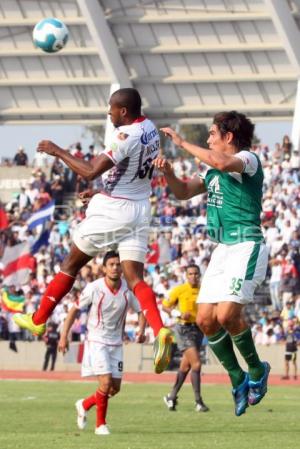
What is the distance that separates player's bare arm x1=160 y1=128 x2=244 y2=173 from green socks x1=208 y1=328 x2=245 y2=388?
1.54 metres

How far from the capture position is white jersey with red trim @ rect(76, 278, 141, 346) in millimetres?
15336

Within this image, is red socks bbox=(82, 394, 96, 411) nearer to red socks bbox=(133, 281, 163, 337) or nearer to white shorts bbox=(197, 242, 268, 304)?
red socks bbox=(133, 281, 163, 337)

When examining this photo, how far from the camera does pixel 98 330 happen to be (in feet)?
50.7

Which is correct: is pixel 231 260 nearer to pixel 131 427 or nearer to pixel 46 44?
pixel 131 427

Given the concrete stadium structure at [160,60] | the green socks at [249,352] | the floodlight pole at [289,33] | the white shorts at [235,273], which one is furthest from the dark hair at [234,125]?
the concrete stadium structure at [160,60]

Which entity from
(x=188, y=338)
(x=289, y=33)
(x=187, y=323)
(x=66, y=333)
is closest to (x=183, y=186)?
(x=66, y=333)

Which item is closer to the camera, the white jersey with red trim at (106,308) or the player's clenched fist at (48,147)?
the player's clenched fist at (48,147)

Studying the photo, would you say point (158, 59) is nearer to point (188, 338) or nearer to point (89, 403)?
point (188, 338)

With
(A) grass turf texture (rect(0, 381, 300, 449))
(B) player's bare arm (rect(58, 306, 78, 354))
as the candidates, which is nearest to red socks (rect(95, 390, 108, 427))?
(A) grass turf texture (rect(0, 381, 300, 449))

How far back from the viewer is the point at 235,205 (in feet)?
38.0

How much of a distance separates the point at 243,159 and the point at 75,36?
34.0 m

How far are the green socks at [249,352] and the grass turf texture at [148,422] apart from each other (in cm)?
67

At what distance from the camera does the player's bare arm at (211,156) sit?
430 inches

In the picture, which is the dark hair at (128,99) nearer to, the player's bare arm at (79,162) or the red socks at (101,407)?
the player's bare arm at (79,162)
